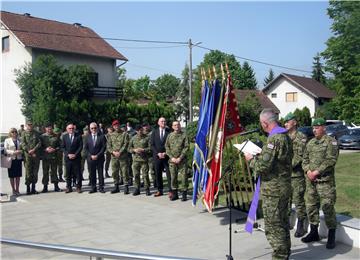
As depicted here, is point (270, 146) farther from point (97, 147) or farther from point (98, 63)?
point (98, 63)

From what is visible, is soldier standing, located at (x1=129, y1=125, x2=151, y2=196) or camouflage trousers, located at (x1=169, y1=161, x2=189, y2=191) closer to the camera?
camouflage trousers, located at (x1=169, y1=161, x2=189, y2=191)

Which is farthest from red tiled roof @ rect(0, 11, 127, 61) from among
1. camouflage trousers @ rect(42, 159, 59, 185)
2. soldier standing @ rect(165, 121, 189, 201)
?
soldier standing @ rect(165, 121, 189, 201)

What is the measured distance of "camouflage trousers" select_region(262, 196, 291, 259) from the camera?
5059mm

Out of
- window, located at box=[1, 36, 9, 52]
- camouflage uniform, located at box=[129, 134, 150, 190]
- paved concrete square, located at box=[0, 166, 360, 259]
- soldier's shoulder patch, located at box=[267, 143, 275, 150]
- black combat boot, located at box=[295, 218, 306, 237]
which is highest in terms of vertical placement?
window, located at box=[1, 36, 9, 52]

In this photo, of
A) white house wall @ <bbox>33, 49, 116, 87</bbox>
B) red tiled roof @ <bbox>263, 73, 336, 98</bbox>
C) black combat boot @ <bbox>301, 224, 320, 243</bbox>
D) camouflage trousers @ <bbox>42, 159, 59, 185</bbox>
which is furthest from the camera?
red tiled roof @ <bbox>263, 73, 336, 98</bbox>

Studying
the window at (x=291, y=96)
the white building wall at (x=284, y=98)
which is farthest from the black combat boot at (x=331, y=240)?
the window at (x=291, y=96)

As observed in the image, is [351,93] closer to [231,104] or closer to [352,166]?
[352,166]

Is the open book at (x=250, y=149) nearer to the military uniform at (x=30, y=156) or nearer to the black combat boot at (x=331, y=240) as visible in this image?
the black combat boot at (x=331, y=240)

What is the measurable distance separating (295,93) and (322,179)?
5046 cm

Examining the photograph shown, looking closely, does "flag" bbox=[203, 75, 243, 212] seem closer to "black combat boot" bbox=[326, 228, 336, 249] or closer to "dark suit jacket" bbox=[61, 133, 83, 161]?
"black combat boot" bbox=[326, 228, 336, 249]

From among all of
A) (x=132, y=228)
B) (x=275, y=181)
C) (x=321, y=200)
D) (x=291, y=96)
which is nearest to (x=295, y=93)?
(x=291, y=96)

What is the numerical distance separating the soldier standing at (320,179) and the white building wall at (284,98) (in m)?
48.3

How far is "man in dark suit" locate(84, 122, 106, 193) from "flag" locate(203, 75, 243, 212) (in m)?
4.41

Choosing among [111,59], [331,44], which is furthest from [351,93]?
[111,59]
